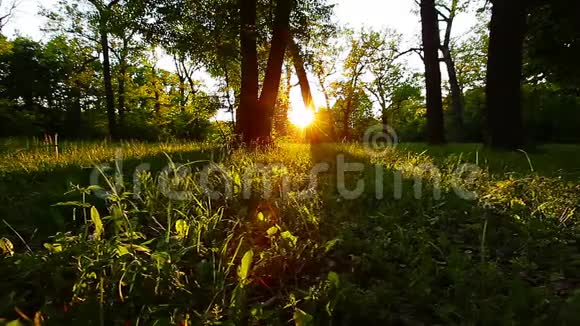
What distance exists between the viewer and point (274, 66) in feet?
29.5

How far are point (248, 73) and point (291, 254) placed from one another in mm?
7504

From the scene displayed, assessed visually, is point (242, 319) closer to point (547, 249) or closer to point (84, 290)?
point (84, 290)

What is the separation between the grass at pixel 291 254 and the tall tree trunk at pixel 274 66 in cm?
517

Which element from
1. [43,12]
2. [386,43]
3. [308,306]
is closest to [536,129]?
[386,43]

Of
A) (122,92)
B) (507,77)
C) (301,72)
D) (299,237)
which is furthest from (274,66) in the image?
(122,92)

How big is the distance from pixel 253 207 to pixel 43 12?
1240 inches

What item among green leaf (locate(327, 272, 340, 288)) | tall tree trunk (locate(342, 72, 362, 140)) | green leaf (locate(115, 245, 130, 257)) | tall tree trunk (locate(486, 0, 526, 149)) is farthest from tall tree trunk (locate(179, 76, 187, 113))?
green leaf (locate(327, 272, 340, 288))

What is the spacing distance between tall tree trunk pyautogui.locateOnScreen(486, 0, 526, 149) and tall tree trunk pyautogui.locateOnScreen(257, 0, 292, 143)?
4.55m

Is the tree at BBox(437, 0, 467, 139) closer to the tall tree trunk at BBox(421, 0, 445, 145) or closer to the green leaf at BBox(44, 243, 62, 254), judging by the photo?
the tall tree trunk at BBox(421, 0, 445, 145)

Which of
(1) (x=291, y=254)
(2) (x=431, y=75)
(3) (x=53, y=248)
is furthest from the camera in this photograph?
(2) (x=431, y=75)

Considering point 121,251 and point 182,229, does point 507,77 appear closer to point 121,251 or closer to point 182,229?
point 182,229

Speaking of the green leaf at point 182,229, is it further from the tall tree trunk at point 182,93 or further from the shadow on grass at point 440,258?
the tall tree trunk at point 182,93

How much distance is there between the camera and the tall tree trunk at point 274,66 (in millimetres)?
8695

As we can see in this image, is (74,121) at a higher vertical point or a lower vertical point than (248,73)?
higher
